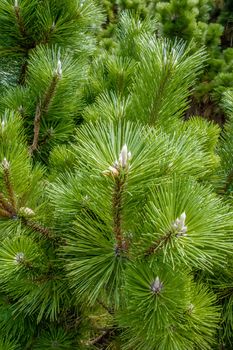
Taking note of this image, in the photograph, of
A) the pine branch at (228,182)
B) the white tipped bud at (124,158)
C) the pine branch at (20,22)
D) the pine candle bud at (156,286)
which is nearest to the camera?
the white tipped bud at (124,158)

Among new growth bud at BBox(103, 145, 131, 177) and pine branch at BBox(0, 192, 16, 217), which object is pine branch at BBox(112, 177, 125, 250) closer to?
new growth bud at BBox(103, 145, 131, 177)

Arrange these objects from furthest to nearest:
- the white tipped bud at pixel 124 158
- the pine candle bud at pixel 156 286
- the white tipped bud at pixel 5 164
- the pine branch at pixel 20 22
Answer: the pine branch at pixel 20 22, the white tipped bud at pixel 5 164, the pine candle bud at pixel 156 286, the white tipped bud at pixel 124 158

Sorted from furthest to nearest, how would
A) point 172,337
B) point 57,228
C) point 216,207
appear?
point 57,228, point 172,337, point 216,207

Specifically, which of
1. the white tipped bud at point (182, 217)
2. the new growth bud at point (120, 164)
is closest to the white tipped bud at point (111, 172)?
the new growth bud at point (120, 164)

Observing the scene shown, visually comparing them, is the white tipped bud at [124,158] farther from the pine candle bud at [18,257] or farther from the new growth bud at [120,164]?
the pine candle bud at [18,257]

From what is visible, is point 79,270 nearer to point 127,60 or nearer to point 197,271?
point 197,271

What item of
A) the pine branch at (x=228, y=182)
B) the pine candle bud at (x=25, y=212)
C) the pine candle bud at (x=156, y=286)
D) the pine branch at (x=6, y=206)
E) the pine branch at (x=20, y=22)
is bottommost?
the pine branch at (x=228, y=182)

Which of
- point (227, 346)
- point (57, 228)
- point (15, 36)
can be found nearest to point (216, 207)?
point (57, 228)
